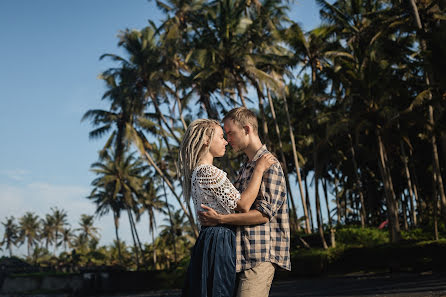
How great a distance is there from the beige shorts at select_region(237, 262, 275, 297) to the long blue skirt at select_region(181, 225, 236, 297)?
58 mm

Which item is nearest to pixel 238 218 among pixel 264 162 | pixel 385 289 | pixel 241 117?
pixel 264 162

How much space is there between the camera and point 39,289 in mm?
35906

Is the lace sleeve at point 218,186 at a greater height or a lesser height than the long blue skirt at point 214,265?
greater

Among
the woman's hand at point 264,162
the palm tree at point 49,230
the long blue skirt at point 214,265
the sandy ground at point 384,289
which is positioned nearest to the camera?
the long blue skirt at point 214,265

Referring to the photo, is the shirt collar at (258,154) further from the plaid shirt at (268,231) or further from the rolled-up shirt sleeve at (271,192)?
the rolled-up shirt sleeve at (271,192)

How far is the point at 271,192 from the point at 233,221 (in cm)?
27

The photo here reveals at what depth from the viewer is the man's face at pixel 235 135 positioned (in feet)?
8.80

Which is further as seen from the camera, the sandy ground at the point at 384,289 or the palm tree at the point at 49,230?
the palm tree at the point at 49,230

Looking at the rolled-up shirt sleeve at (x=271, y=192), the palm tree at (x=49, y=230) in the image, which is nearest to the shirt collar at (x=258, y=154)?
the rolled-up shirt sleeve at (x=271, y=192)

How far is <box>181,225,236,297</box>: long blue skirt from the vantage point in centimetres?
239

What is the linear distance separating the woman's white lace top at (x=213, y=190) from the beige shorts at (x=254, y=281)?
341mm

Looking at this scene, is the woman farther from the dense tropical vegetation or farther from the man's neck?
the dense tropical vegetation

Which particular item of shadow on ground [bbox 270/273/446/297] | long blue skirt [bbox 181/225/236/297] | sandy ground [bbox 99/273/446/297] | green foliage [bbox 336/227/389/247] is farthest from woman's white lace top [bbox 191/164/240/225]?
green foliage [bbox 336/227/389/247]

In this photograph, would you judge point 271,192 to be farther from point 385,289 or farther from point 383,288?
point 383,288
